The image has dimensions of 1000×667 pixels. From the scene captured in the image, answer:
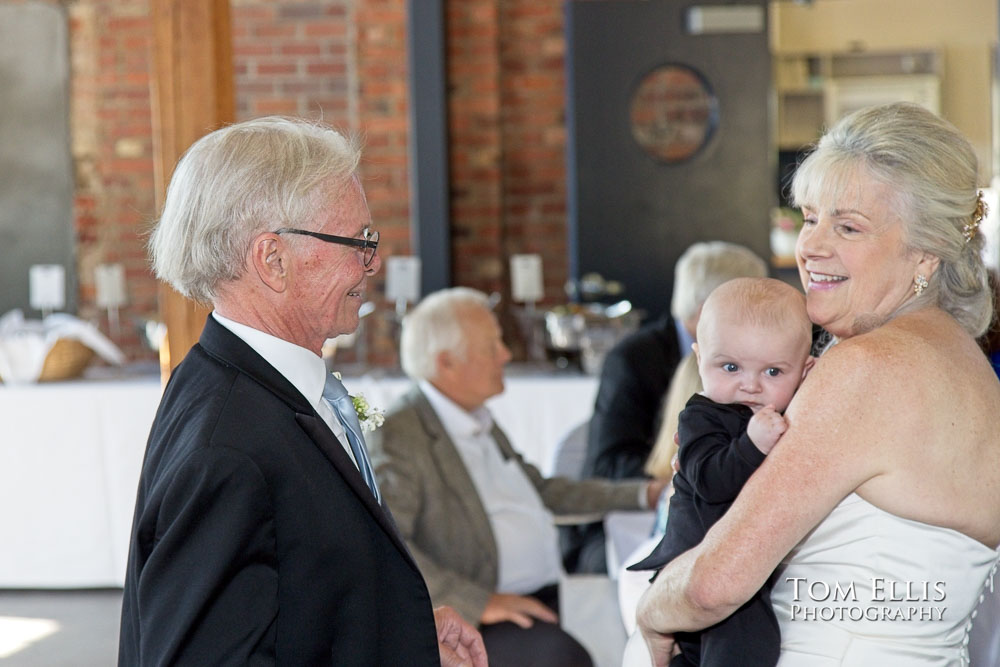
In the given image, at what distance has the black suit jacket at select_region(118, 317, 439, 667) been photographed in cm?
124

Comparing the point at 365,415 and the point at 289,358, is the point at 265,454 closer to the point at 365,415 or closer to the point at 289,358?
the point at 289,358

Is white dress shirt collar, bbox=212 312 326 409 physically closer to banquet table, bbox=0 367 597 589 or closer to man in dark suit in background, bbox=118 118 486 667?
man in dark suit in background, bbox=118 118 486 667

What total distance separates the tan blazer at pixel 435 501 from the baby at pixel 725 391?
3.38ft

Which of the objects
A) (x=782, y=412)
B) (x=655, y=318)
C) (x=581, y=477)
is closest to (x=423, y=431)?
(x=581, y=477)

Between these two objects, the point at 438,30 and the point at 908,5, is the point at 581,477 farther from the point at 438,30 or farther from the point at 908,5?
the point at 908,5

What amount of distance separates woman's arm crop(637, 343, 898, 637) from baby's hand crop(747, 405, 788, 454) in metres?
0.02

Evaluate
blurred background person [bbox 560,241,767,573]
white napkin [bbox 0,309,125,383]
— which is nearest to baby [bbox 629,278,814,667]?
blurred background person [bbox 560,241,767,573]

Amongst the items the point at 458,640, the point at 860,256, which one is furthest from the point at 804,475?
the point at 458,640

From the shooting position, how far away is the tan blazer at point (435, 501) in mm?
2660

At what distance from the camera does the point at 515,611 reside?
269 centimetres

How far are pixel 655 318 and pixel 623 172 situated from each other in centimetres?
77

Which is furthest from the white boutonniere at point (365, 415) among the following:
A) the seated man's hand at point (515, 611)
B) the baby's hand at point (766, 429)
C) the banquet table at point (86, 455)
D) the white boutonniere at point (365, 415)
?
the banquet table at point (86, 455)

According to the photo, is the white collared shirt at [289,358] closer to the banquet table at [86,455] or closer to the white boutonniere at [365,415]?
the white boutonniere at [365,415]

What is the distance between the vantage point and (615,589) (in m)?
A: 2.57
